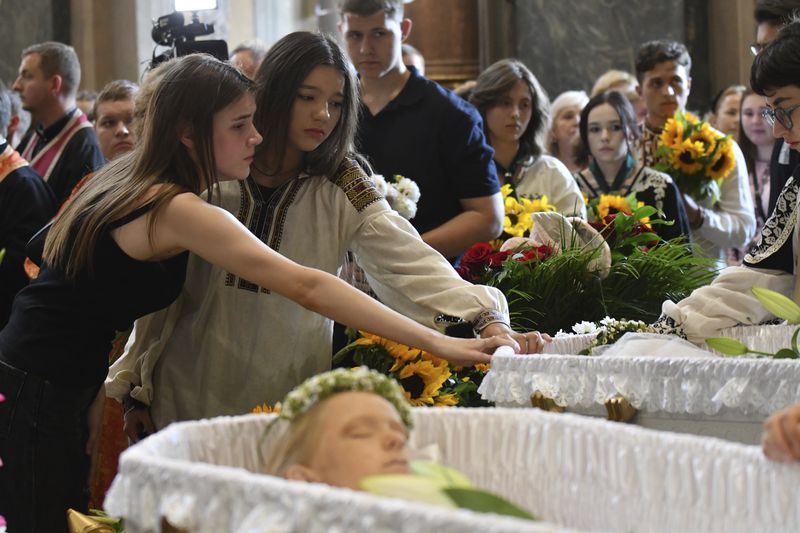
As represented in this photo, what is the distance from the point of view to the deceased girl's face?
153 cm

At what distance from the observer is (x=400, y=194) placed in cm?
327

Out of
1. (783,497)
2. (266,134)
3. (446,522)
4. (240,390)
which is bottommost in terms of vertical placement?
(240,390)

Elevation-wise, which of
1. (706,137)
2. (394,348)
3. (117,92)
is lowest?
(394,348)

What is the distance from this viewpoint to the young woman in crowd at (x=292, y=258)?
268 cm

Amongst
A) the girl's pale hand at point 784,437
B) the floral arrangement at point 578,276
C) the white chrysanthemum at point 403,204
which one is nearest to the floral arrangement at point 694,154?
the floral arrangement at point 578,276

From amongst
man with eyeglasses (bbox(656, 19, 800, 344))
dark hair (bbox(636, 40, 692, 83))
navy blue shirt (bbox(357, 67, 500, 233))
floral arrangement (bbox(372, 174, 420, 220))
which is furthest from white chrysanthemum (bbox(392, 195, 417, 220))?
dark hair (bbox(636, 40, 692, 83))

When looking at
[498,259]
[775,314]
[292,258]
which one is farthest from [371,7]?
[775,314]

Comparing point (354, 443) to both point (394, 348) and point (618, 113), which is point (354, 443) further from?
point (618, 113)

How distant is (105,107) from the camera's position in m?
4.80

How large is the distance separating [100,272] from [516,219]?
2.05 meters

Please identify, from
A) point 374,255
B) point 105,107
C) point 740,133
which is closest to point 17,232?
point 105,107

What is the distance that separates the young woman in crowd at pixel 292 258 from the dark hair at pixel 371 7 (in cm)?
112

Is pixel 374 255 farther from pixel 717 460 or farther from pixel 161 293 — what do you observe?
pixel 717 460

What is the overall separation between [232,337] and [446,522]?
1.59m
